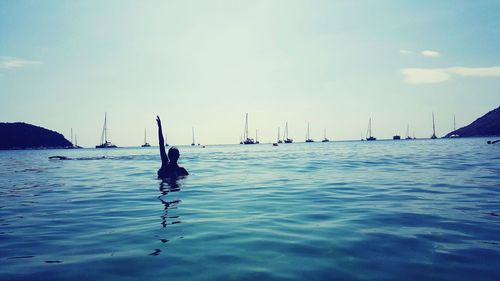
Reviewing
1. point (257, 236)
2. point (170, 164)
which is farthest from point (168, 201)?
point (170, 164)

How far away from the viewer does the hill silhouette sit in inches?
6332

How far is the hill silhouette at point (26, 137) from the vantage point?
16084cm

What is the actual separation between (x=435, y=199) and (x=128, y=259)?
8572 millimetres

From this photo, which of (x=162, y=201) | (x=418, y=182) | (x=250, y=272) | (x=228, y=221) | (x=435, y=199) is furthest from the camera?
(x=418, y=182)

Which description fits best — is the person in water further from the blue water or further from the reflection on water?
the blue water

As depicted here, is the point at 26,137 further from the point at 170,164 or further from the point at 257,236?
the point at 257,236

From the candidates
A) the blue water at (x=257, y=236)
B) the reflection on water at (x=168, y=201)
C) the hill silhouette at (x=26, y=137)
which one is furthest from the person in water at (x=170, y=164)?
the hill silhouette at (x=26, y=137)

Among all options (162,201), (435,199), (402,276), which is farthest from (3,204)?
(435,199)

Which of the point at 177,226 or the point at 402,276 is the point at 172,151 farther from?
the point at 402,276

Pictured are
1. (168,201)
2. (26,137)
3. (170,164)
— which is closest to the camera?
(168,201)

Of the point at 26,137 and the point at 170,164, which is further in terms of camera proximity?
the point at 26,137

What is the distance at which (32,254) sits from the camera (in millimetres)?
4906

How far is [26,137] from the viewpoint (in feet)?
549

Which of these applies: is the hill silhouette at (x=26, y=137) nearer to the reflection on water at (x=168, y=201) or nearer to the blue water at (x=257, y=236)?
the reflection on water at (x=168, y=201)
